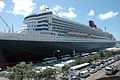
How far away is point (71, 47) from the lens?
61.8 m

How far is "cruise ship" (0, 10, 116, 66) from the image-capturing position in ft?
125

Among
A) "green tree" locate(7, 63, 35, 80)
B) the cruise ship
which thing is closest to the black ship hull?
the cruise ship

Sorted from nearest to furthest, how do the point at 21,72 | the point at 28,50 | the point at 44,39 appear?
the point at 21,72 < the point at 28,50 < the point at 44,39

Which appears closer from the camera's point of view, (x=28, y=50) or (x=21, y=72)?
(x=21, y=72)

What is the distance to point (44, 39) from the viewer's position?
150ft

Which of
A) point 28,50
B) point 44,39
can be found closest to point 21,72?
point 28,50

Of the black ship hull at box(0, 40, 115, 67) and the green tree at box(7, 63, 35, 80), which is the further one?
the black ship hull at box(0, 40, 115, 67)

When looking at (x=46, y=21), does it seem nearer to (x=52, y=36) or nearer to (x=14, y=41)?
(x=52, y=36)

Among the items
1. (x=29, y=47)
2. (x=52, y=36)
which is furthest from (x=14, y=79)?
(x=52, y=36)

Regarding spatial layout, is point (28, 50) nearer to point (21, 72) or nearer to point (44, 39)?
point (44, 39)

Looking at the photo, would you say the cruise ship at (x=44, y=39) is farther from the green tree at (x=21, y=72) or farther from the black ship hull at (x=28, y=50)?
the green tree at (x=21, y=72)

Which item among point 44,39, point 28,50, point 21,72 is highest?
point 44,39

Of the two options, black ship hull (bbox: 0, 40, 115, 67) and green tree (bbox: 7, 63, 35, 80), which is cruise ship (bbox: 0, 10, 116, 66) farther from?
green tree (bbox: 7, 63, 35, 80)

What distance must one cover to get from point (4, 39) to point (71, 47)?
28.2 metres
